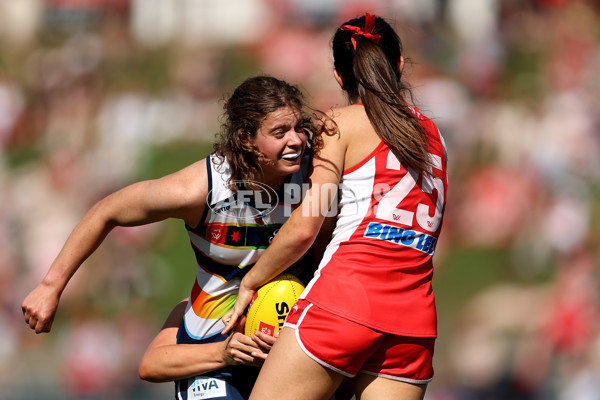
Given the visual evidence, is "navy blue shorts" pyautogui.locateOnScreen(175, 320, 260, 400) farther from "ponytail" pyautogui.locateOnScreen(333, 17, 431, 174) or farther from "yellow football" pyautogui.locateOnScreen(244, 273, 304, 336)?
"ponytail" pyautogui.locateOnScreen(333, 17, 431, 174)

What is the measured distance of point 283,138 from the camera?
2.66 meters

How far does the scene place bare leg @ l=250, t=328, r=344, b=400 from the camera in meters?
2.45

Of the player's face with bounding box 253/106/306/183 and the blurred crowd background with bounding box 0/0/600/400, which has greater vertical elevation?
the player's face with bounding box 253/106/306/183

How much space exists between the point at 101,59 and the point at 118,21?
0.64m

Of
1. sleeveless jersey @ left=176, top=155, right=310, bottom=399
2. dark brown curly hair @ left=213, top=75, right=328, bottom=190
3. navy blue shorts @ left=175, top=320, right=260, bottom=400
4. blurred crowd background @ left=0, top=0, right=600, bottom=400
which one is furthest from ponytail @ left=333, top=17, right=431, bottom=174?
blurred crowd background @ left=0, top=0, right=600, bottom=400

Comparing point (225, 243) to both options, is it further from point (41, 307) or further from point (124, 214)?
point (41, 307)

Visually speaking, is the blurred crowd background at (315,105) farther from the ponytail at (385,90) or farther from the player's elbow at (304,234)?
the player's elbow at (304,234)

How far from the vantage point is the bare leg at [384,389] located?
101 inches

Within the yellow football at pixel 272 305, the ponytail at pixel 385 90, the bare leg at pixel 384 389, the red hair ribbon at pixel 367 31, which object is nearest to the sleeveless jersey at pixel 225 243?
the yellow football at pixel 272 305

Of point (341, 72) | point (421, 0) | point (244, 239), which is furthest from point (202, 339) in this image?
point (421, 0)

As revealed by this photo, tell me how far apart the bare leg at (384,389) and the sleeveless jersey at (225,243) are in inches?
24.2

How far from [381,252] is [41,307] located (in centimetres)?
134

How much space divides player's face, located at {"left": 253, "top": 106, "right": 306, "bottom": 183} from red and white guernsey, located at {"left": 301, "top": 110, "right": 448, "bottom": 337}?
20 cm

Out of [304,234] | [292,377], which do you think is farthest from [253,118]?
[292,377]
